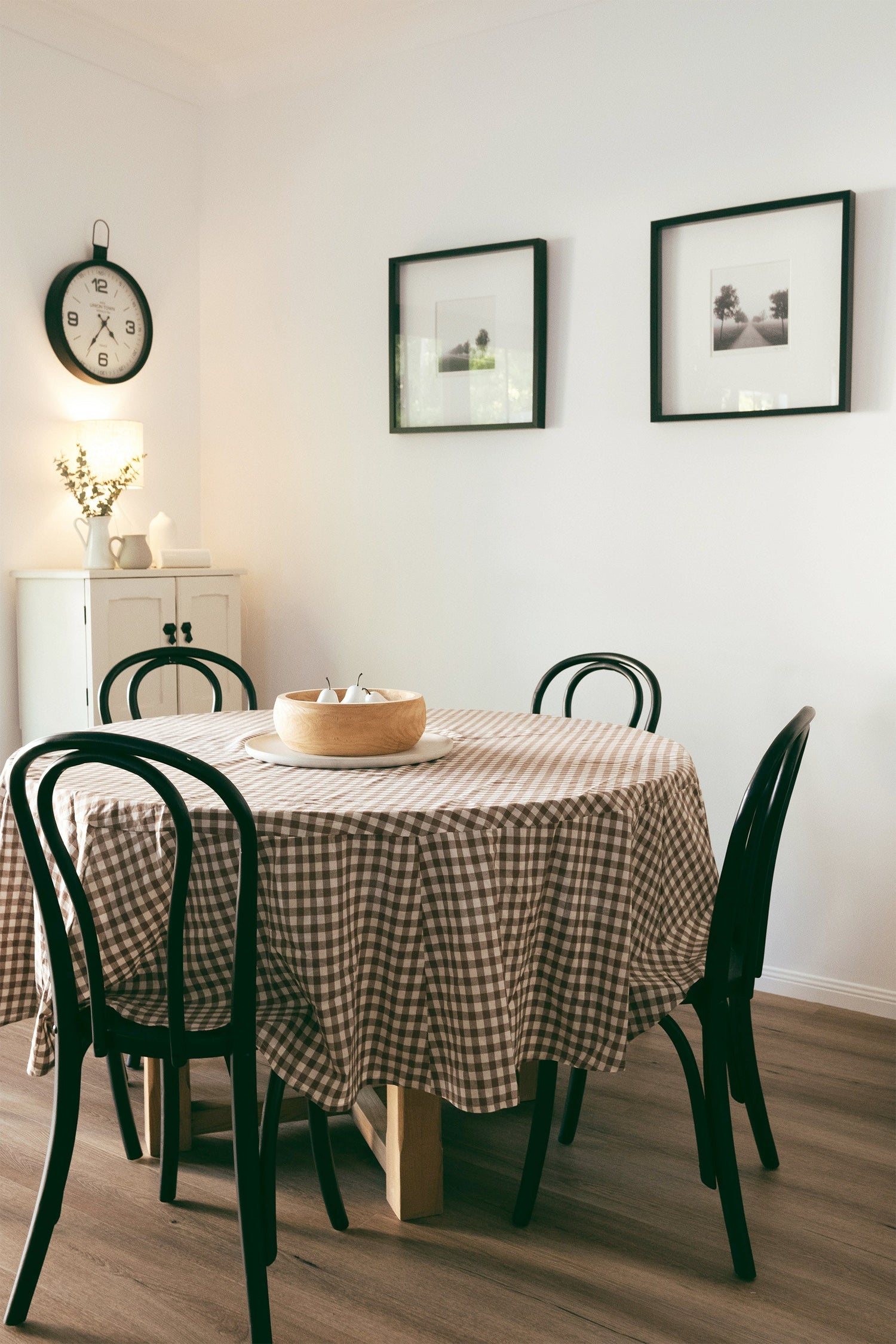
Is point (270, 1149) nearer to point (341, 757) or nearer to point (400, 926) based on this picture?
point (400, 926)

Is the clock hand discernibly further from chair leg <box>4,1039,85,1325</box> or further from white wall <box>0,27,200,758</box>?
chair leg <box>4,1039,85,1325</box>

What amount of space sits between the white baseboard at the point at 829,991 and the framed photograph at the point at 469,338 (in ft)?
5.56

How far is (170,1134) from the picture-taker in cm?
199

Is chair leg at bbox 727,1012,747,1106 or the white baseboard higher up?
chair leg at bbox 727,1012,747,1106

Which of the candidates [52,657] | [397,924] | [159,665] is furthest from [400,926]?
[52,657]

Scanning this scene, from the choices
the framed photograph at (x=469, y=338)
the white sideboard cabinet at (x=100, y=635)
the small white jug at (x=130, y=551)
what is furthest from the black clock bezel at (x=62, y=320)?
the framed photograph at (x=469, y=338)

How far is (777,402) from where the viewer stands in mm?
2932

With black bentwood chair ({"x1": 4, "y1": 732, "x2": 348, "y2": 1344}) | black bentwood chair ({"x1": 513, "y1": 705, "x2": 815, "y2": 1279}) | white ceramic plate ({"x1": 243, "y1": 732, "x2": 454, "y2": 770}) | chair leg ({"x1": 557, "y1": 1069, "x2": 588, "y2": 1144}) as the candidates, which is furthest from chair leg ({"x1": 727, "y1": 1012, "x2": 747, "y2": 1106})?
black bentwood chair ({"x1": 4, "y1": 732, "x2": 348, "y2": 1344})

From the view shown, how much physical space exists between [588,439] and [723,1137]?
6.72 ft

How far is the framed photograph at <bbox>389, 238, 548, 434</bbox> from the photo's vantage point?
331 centimetres

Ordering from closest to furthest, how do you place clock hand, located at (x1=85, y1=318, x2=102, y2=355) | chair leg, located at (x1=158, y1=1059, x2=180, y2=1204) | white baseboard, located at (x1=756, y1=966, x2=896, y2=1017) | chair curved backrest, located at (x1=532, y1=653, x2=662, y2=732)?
chair leg, located at (x1=158, y1=1059, x2=180, y2=1204)
chair curved backrest, located at (x1=532, y1=653, x2=662, y2=732)
white baseboard, located at (x1=756, y1=966, x2=896, y2=1017)
clock hand, located at (x1=85, y1=318, x2=102, y2=355)

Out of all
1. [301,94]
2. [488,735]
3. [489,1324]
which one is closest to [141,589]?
[488,735]

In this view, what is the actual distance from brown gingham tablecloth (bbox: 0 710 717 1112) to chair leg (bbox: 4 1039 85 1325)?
0.11 meters

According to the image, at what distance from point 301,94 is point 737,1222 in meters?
3.58
